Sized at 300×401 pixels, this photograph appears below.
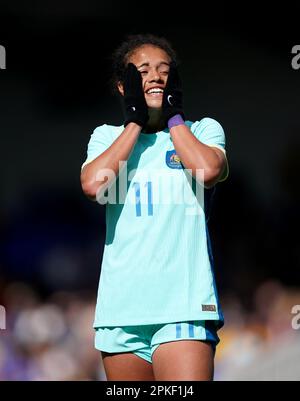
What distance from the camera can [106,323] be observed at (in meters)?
2.67

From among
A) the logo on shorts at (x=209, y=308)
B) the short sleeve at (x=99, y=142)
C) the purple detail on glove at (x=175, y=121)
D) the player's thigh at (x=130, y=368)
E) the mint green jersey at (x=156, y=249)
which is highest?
the purple detail on glove at (x=175, y=121)

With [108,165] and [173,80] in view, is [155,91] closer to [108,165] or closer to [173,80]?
Result: [173,80]

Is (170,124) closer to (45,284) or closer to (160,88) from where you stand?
(160,88)

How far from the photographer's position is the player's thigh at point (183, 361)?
2.51 metres

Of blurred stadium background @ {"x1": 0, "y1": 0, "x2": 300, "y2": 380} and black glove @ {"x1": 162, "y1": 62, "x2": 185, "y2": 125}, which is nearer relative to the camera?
black glove @ {"x1": 162, "y1": 62, "x2": 185, "y2": 125}

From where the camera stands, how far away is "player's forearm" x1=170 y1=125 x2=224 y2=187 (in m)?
2.70

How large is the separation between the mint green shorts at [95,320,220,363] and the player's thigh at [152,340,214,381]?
0.02 meters

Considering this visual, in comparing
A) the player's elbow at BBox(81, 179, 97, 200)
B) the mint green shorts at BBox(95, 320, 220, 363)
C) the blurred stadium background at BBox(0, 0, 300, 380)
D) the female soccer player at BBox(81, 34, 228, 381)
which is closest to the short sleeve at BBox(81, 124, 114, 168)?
the female soccer player at BBox(81, 34, 228, 381)

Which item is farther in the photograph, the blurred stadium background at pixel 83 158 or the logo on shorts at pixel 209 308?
the blurred stadium background at pixel 83 158

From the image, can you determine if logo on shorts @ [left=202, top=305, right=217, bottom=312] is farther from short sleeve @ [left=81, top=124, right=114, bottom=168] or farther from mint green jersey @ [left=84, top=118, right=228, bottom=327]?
short sleeve @ [left=81, top=124, right=114, bottom=168]

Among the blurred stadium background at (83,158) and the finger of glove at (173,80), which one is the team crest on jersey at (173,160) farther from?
the blurred stadium background at (83,158)

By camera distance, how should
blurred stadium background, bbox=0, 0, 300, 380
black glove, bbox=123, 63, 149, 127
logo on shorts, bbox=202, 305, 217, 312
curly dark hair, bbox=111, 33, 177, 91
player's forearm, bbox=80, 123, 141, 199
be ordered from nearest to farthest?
logo on shorts, bbox=202, 305, 217, 312 < player's forearm, bbox=80, 123, 141, 199 < black glove, bbox=123, 63, 149, 127 < curly dark hair, bbox=111, 33, 177, 91 < blurred stadium background, bbox=0, 0, 300, 380

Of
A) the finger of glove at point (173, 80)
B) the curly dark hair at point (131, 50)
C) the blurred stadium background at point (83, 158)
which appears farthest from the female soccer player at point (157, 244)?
the blurred stadium background at point (83, 158)

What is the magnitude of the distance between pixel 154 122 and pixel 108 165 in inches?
12.3
